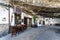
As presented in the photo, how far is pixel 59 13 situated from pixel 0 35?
45.3 feet

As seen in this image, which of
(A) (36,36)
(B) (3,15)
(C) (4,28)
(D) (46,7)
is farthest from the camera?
Answer: (D) (46,7)

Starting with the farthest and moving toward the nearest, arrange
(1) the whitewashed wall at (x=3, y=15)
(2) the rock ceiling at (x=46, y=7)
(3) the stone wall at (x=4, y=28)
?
(2) the rock ceiling at (x=46, y=7) < (3) the stone wall at (x=4, y=28) < (1) the whitewashed wall at (x=3, y=15)

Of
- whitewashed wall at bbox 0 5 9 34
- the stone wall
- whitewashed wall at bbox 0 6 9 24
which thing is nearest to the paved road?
the stone wall

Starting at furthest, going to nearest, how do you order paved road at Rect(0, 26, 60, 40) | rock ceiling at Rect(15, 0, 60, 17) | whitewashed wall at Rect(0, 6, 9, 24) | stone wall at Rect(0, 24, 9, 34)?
rock ceiling at Rect(15, 0, 60, 17) → stone wall at Rect(0, 24, 9, 34) → whitewashed wall at Rect(0, 6, 9, 24) → paved road at Rect(0, 26, 60, 40)

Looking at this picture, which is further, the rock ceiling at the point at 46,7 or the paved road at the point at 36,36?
the rock ceiling at the point at 46,7

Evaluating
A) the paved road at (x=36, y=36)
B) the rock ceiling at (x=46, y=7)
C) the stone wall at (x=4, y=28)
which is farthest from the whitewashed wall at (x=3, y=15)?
the rock ceiling at (x=46, y=7)

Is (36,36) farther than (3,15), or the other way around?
(36,36)

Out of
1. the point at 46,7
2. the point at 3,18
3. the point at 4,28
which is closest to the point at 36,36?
the point at 4,28

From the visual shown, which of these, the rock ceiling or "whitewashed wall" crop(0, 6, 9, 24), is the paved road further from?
the rock ceiling

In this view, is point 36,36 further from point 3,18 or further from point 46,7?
point 46,7

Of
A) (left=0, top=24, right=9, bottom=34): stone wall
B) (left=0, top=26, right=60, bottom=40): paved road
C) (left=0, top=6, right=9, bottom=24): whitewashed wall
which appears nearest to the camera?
(left=0, top=26, right=60, bottom=40): paved road

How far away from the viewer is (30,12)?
53.1 feet

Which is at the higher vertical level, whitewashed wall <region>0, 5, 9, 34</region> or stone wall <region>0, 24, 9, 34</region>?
whitewashed wall <region>0, 5, 9, 34</region>

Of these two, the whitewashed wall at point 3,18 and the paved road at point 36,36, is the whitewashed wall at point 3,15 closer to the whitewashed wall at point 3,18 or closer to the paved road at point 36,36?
the whitewashed wall at point 3,18
